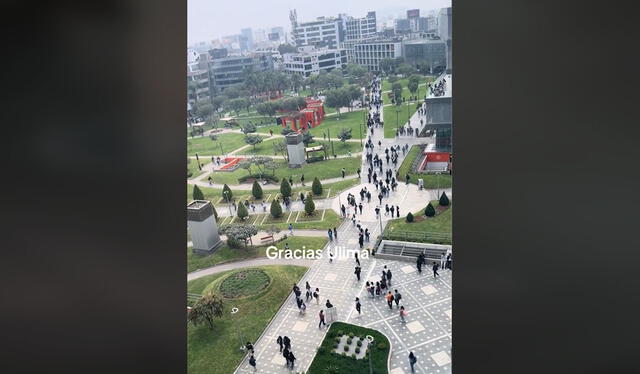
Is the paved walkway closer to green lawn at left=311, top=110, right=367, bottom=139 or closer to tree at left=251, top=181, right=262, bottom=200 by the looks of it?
tree at left=251, top=181, right=262, bottom=200

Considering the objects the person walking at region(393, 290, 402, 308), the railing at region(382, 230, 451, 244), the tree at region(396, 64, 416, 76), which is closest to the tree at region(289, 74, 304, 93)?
the tree at region(396, 64, 416, 76)

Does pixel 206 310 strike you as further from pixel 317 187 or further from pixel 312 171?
pixel 312 171

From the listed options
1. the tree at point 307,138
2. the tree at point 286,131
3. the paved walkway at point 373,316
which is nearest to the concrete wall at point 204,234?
the paved walkway at point 373,316

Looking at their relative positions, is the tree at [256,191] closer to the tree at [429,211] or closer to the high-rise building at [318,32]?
the high-rise building at [318,32]

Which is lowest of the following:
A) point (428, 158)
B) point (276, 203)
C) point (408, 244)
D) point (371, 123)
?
point (408, 244)

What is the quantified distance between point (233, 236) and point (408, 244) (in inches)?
122

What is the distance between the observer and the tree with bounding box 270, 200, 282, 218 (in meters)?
9.05

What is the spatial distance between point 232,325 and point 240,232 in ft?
6.77

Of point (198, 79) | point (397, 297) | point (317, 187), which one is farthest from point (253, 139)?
point (397, 297)

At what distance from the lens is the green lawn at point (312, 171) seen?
1028cm

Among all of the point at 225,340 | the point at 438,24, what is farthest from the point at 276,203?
the point at 438,24
